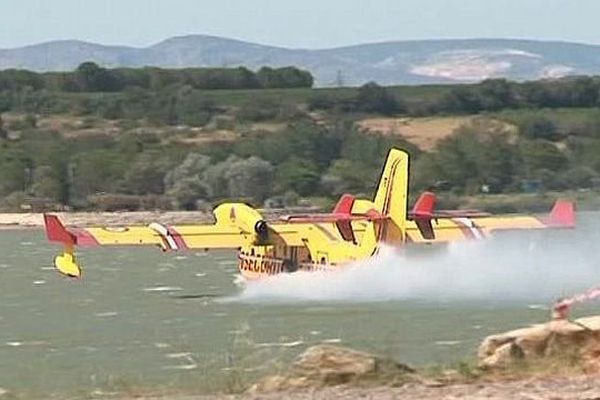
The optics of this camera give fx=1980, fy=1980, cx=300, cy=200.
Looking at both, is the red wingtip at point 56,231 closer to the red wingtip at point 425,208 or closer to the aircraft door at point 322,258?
the aircraft door at point 322,258

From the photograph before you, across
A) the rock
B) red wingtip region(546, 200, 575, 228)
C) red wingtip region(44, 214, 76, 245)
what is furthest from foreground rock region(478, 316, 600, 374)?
red wingtip region(546, 200, 575, 228)

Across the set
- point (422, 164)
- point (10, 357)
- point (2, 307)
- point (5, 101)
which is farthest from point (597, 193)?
point (10, 357)

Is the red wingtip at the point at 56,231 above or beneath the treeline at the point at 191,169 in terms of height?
above

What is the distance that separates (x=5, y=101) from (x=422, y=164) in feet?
138

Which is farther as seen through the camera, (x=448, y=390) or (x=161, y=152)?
(x=161, y=152)

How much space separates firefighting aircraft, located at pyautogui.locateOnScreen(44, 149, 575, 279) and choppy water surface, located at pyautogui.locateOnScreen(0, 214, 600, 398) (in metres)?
0.65

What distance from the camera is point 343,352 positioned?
42.0ft

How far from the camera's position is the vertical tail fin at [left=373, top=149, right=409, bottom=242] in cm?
4234

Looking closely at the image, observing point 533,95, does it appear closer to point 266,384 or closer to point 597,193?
point 597,193

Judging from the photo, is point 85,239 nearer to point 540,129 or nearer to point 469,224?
point 469,224

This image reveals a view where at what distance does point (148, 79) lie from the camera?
5979 inches

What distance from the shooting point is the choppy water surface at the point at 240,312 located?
20406 mm

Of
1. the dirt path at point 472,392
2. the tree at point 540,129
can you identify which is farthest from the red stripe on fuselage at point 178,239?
the tree at point 540,129

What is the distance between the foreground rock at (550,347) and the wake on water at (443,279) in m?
21.4
